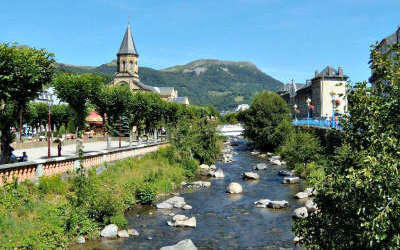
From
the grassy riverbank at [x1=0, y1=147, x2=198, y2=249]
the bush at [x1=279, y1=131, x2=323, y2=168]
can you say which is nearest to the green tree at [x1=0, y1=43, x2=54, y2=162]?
the grassy riverbank at [x1=0, y1=147, x2=198, y2=249]

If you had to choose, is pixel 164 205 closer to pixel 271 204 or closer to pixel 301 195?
pixel 271 204

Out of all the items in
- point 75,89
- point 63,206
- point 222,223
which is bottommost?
point 222,223

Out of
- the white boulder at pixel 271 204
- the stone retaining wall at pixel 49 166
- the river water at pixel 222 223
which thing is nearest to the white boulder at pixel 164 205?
the river water at pixel 222 223

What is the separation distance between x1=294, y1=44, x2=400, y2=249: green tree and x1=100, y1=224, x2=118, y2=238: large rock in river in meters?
11.4

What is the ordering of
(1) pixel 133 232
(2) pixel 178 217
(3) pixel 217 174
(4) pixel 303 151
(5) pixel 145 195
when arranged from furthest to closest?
(4) pixel 303 151, (3) pixel 217 174, (5) pixel 145 195, (2) pixel 178 217, (1) pixel 133 232

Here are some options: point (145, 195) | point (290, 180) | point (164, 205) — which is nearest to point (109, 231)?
point (164, 205)

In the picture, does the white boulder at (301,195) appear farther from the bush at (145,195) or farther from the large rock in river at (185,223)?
the bush at (145,195)

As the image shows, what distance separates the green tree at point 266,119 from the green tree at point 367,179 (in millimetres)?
55281

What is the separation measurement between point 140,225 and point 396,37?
6091 cm

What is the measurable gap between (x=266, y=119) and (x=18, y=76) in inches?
2002

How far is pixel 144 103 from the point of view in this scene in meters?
53.4

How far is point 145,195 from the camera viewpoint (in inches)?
1034

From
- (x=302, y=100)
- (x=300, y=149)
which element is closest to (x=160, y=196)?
(x=300, y=149)

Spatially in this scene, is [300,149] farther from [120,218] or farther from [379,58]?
[379,58]
